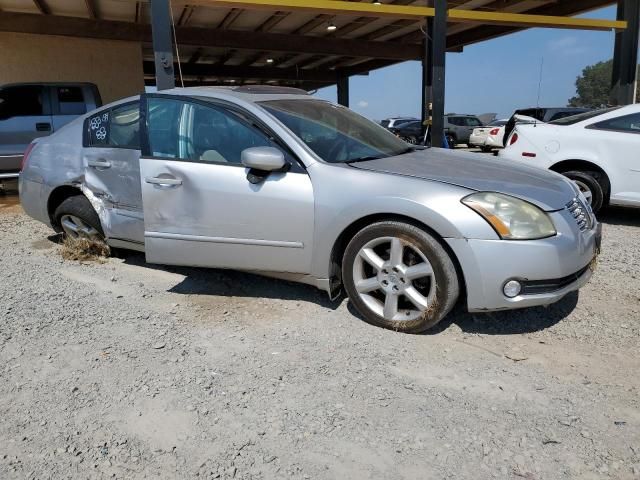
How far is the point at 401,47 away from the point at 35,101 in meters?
11.2

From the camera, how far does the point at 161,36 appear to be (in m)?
7.75

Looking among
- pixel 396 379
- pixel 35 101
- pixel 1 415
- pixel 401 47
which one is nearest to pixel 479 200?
pixel 396 379

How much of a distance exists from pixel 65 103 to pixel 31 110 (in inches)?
21.3

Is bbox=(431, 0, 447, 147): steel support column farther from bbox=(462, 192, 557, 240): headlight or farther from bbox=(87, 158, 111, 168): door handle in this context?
bbox=(462, 192, 557, 240): headlight

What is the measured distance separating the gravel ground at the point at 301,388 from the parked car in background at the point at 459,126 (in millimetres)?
21189

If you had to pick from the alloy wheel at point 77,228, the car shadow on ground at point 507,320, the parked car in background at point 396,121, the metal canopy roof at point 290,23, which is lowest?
the car shadow on ground at point 507,320

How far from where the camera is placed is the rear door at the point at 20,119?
28.2ft

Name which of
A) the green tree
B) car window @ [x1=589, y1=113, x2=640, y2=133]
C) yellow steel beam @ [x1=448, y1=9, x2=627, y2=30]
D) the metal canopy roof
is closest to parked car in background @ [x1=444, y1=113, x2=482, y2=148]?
the metal canopy roof

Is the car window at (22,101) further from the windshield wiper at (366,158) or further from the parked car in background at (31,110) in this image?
the windshield wiper at (366,158)

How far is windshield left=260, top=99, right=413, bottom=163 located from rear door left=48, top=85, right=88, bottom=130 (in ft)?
21.3

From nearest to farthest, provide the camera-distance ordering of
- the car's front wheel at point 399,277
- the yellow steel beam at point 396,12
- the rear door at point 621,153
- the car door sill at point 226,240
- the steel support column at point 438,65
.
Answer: the car's front wheel at point 399,277
the car door sill at point 226,240
the rear door at point 621,153
the yellow steel beam at point 396,12
the steel support column at point 438,65

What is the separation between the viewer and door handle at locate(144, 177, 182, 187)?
354 cm

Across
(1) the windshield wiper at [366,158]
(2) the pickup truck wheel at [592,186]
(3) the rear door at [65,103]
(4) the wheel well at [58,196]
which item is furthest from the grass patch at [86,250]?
(3) the rear door at [65,103]

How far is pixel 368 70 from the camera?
69.1 feet
